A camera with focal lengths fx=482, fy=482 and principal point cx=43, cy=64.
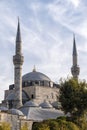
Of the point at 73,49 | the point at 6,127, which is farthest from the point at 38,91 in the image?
the point at 6,127

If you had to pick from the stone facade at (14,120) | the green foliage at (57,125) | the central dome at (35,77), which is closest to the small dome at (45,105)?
the central dome at (35,77)

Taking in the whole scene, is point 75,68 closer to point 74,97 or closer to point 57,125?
point 74,97

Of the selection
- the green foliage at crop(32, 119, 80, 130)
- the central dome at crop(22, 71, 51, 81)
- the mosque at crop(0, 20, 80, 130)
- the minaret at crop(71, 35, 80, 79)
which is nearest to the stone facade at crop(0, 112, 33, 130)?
the mosque at crop(0, 20, 80, 130)

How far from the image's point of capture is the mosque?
4552cm

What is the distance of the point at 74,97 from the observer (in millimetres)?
40531

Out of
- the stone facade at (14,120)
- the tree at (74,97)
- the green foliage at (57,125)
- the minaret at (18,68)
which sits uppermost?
the minaret at (18,68)

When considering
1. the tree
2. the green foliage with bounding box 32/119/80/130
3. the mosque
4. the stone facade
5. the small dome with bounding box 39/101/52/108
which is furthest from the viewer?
the small dome with bounding box 39/101/52/108

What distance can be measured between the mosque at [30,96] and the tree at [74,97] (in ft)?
5.68

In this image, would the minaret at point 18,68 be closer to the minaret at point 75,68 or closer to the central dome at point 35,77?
the minaret at point 75,68

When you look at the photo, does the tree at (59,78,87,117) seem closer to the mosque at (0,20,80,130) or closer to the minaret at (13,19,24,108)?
the mosque at (0,20,80,130)

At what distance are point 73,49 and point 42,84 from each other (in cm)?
554

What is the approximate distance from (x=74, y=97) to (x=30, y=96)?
48.2ft

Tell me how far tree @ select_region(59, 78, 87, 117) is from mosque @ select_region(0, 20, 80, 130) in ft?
5.68

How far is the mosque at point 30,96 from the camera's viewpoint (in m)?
45.5
